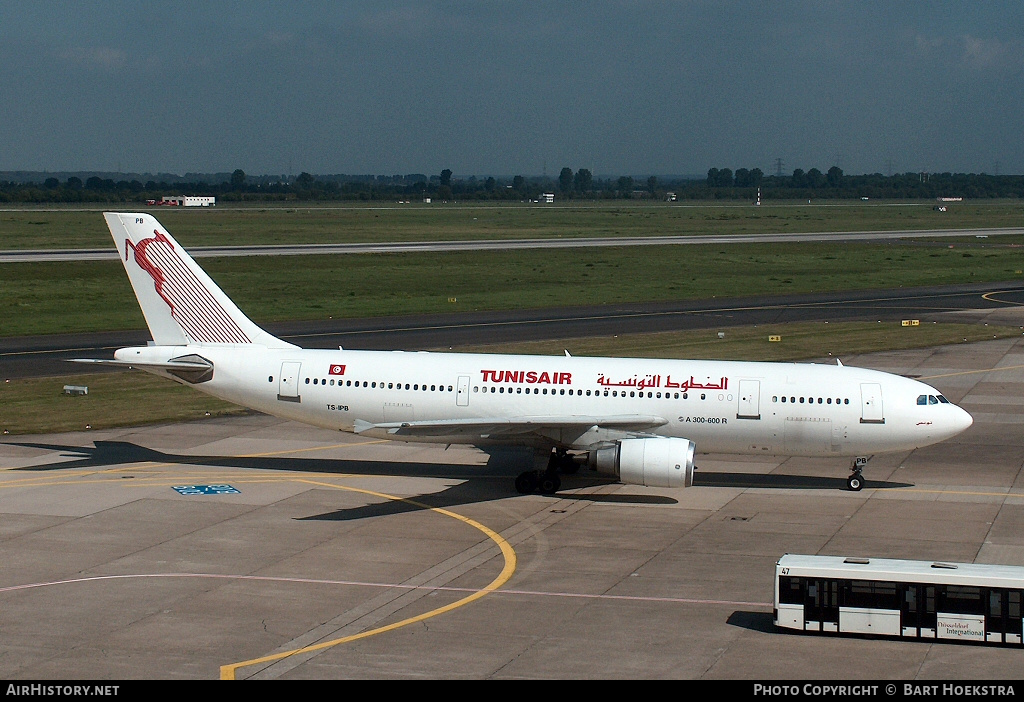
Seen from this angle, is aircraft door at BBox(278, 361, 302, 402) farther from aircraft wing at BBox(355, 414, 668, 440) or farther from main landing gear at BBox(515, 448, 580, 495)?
main landing gear at BBox(515, 448, 580, 495)

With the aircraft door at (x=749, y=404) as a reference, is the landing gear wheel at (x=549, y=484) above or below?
below

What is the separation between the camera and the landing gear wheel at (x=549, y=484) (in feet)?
130

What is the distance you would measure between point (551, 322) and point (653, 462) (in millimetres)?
43901

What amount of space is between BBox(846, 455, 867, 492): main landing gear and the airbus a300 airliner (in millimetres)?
42

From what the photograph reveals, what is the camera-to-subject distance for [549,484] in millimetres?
39625

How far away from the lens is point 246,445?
46781mm

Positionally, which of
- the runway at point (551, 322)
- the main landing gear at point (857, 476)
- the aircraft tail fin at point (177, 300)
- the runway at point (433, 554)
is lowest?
the runway at point (433, 554)

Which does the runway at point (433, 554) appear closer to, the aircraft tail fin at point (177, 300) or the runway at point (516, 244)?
the aircraft tail fin at point (177, 300)

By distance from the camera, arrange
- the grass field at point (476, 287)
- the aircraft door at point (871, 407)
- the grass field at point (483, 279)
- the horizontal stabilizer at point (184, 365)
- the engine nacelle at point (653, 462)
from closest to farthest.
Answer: the engine nacelle at point (653, 462) → the aircraft door at point (871, 407) → the horizontal stabilizer at point (184, 365) → the grass field at point (476, 287) → the grass field at point (483, 279)

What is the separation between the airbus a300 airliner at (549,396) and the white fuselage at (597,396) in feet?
0.15

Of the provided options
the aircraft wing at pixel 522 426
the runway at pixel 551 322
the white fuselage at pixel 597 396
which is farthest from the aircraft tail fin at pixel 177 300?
the runway at pixel 551 322

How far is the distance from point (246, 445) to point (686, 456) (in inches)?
742
